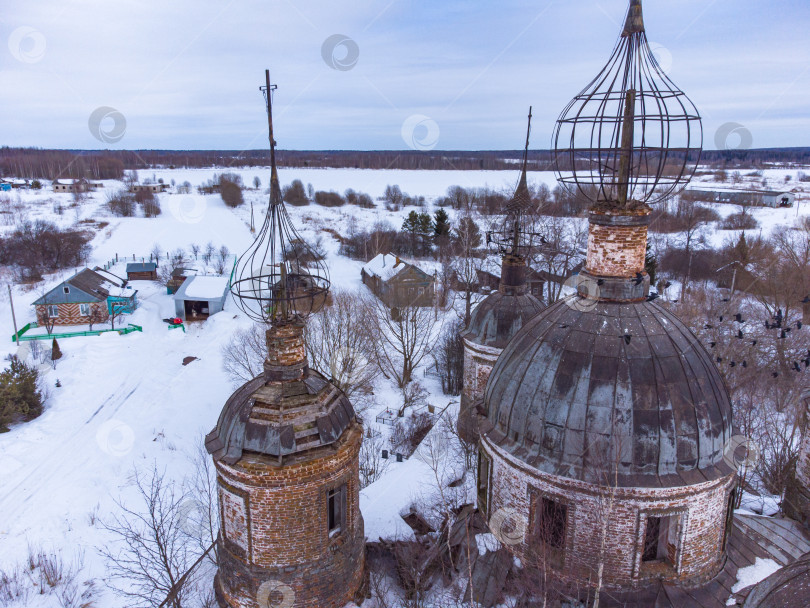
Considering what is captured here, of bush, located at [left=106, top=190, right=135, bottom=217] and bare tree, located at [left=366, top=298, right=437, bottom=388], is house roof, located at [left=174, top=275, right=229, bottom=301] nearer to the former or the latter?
bare tree, located at [left=366, top=298, right=437, bottom=388]

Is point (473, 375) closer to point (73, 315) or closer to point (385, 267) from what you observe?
point (385, 267)

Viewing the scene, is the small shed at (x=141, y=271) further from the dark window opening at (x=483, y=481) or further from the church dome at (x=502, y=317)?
the dark window opening at (x=483, y=481)

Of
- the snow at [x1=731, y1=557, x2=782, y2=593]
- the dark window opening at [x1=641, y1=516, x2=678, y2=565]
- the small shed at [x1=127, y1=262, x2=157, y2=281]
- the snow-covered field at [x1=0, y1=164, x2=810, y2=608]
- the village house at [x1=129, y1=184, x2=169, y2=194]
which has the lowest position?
the snow-covered field at [x1=0, y1=164, x2=810, y2=608]

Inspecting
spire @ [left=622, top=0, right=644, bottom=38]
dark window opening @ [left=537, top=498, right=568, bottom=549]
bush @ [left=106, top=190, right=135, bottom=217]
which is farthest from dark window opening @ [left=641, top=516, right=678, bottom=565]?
bush @ [left=106, top=190, right=135, bottom=217]

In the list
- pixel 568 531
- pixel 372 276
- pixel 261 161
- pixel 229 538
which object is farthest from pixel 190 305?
pixel 261 161

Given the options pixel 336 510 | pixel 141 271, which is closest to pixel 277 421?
pixel 336 510

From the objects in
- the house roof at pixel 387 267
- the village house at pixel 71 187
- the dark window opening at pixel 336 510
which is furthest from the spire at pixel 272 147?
the village house at pixel 71 187
